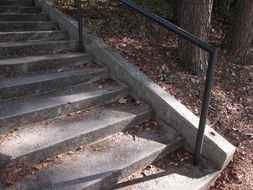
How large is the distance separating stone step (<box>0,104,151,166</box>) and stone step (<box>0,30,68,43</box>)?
5.54 ft

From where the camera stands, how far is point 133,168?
3.01 meters

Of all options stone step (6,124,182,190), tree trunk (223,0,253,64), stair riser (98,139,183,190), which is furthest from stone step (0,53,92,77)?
tree trunk (223,0,253,64)

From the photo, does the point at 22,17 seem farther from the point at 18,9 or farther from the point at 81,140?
the point at 81,140

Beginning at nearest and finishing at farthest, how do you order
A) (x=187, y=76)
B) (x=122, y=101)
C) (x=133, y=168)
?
(x=133, y=168), (x=122, y=101), (x=187, y=76)

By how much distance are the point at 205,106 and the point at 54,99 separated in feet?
5.42

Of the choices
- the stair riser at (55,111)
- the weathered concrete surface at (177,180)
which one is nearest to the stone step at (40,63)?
the stair riser at (55,111)

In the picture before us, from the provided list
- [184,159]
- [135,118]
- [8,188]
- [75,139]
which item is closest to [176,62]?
[135,118]

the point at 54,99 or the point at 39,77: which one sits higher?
the point at 39,77

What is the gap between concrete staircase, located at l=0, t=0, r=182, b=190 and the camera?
268 cm

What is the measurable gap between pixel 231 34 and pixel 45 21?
3254mm

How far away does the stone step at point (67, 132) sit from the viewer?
268cm

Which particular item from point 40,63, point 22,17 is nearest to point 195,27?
point 40,63

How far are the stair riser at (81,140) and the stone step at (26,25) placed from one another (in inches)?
93.6

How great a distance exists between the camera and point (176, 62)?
454cm
